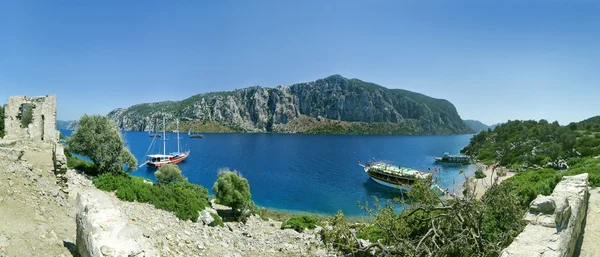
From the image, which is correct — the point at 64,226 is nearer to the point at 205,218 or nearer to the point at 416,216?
the point at 205,218

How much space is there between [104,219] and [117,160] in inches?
719

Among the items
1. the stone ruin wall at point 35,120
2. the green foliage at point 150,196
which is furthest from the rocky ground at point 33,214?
the stone ruin wall at point 35,120

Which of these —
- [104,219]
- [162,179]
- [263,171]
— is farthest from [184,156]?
[104,219]

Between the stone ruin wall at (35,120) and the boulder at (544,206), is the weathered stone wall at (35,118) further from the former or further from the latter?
the boulder at (544,206)

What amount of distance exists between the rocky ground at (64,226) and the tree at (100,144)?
7.95 ft

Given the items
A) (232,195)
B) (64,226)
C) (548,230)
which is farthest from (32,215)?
(548,230)

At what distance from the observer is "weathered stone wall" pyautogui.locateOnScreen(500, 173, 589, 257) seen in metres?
7.80

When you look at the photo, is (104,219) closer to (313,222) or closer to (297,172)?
(313,222)

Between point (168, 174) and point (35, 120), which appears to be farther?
point (168, 174)

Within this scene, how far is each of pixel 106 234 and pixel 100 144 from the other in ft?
63.2

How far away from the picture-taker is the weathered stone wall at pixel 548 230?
25.6 ft

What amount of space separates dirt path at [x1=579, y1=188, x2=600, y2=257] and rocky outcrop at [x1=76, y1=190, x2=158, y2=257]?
15.1 m

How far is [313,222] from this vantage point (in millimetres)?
31031

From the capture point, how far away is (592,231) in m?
12.0
